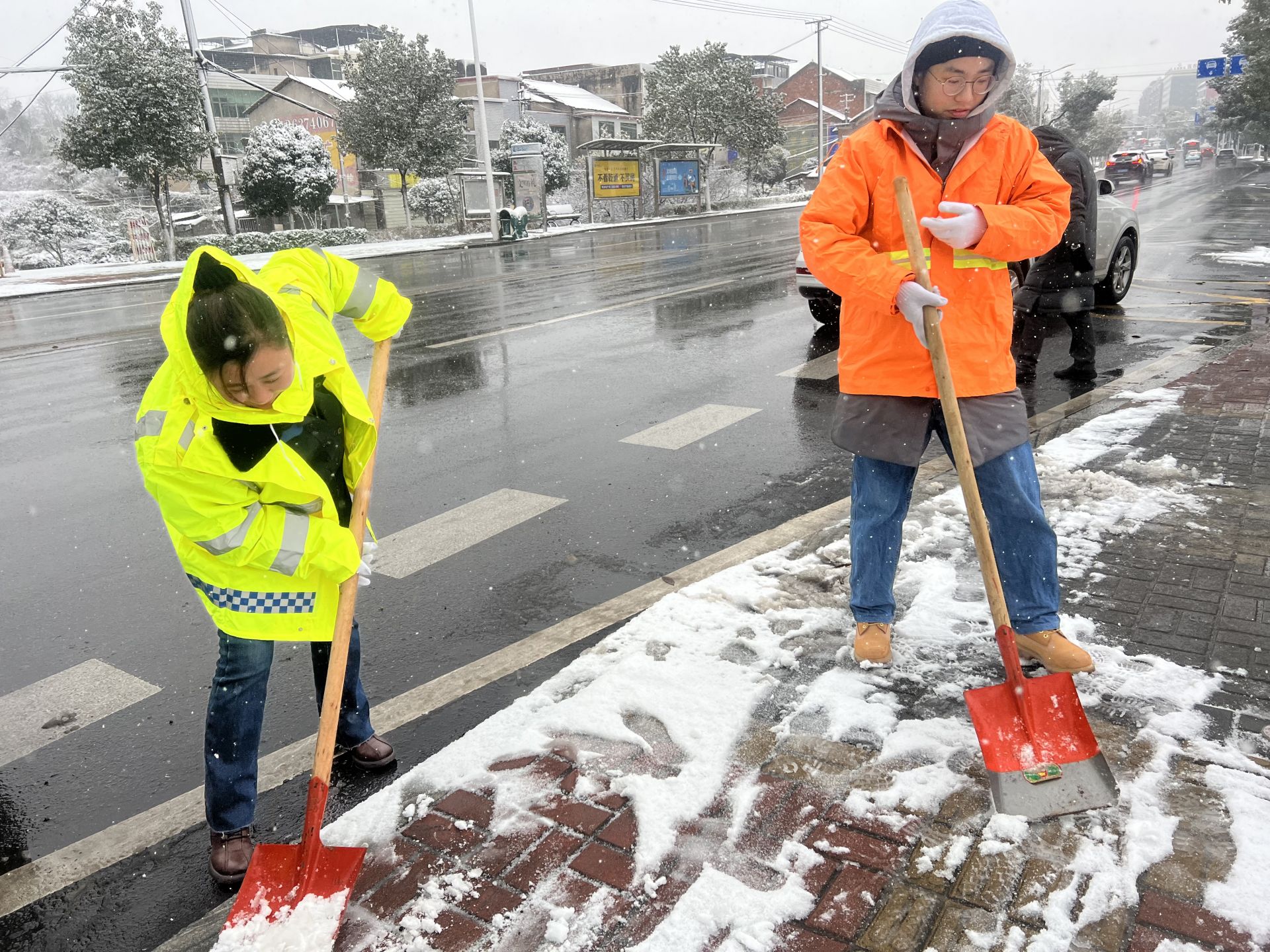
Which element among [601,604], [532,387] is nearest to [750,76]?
[532,387]

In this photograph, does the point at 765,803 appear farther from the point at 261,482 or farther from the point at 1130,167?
the point at 1130,167

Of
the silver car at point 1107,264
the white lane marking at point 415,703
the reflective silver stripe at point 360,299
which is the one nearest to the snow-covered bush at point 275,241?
the silver car at point 1107,264

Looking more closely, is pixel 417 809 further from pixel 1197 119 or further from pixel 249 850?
pixel 1197 119

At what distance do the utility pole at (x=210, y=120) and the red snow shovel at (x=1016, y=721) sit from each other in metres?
25.5

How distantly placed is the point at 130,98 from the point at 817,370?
23245 millimetres

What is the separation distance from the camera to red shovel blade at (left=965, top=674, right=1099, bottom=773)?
2.36 m

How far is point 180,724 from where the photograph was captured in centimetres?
305

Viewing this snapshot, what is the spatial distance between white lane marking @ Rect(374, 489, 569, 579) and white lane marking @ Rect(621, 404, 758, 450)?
1101mm

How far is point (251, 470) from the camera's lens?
2.09 metres

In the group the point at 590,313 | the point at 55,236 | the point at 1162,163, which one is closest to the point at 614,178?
the point at 55,236

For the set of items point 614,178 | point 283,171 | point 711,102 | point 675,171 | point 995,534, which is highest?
point 711,102

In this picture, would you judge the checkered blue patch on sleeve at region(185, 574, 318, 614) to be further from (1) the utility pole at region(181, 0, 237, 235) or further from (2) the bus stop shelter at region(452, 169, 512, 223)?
(2) the bus stop shelter at region(452, 169, 512, 223)

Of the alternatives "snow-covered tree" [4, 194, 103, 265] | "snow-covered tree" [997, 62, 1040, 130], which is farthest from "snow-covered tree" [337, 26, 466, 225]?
"snow-covered tree" [997, 62, 1040, 130]

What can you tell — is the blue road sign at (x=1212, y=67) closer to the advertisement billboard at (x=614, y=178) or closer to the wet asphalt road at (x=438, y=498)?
the advertisement billboard at (x=614, y=178)
